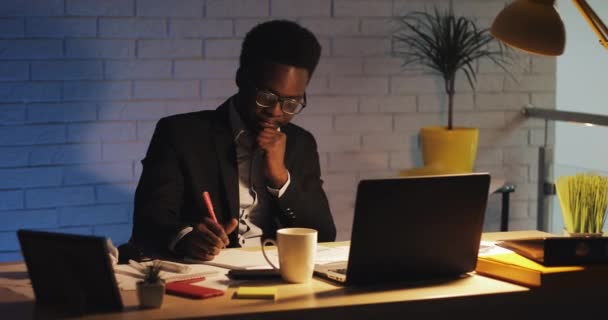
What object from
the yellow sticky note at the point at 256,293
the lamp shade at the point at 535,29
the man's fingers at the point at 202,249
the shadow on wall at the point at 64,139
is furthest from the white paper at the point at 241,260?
the shadow on wall at the point at 64,139

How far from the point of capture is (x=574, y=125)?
4.40 meters

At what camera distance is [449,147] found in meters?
4.23

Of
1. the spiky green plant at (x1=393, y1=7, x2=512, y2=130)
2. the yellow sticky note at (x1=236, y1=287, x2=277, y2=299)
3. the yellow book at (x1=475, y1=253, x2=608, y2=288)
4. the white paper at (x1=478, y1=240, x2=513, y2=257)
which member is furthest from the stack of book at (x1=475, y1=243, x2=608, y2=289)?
the spiky green plant at (x1=393, y1=7, x2=512, y2=130)

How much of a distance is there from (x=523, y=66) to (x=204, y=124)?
2.32 metres

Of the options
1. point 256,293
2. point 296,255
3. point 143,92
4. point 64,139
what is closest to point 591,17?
point 296,255

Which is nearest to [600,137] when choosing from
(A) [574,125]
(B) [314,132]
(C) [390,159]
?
(A) [574,125]

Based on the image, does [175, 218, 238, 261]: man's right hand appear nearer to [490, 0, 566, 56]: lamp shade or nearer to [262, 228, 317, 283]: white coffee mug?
[262, 228, 317, 283]: white coffee mug

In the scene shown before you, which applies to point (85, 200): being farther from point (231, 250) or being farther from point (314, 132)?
point (231, 250)

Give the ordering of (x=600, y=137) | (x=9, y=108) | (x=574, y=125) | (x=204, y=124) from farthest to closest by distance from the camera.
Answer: (x=574, y=125), (x=600, y=137), (x=9, y=108), (x=204, y=124)

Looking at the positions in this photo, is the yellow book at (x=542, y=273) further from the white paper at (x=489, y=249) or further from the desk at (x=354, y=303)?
the white paper at (x=489, y=249)

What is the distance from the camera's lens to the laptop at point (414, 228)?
1.90 meters

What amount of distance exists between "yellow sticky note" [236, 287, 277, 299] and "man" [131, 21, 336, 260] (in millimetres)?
751

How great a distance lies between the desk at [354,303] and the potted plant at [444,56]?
216cm

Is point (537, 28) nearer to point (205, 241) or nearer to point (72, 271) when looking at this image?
point (205, 241)
